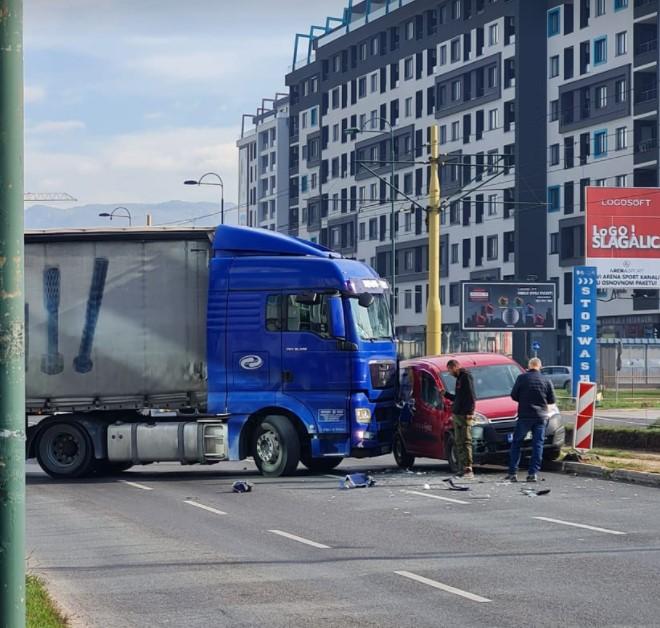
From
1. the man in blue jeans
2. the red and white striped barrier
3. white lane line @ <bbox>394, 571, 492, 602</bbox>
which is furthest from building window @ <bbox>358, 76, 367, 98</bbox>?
white lane line @ <bbox>394, 571, 492, 602</bbox>

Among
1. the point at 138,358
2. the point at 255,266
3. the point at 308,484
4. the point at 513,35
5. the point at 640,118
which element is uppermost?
the point at 513,35

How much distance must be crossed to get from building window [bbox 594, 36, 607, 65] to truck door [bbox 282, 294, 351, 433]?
62.9 metres

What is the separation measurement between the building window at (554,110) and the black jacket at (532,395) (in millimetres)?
66832

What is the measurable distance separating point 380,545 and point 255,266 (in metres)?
8.93

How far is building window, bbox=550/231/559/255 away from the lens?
85.9 metres

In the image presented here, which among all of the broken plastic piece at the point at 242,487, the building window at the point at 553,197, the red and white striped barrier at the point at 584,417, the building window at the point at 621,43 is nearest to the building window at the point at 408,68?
the building window at the point at 553,197

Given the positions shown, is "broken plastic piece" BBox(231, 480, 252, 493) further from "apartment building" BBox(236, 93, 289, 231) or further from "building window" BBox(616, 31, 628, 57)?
"apartment building" BBox(236, 93, 289, 231)

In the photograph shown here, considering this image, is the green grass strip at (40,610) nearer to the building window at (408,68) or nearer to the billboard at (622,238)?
the billboard at (622,238)

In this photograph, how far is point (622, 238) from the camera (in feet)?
181

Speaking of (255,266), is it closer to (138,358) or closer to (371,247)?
(138,358)

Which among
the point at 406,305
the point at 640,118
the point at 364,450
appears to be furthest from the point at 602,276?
the point at 406,305

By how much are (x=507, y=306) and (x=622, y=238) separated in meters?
8.55

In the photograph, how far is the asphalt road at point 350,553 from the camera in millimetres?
10070

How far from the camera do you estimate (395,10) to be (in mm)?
101750
